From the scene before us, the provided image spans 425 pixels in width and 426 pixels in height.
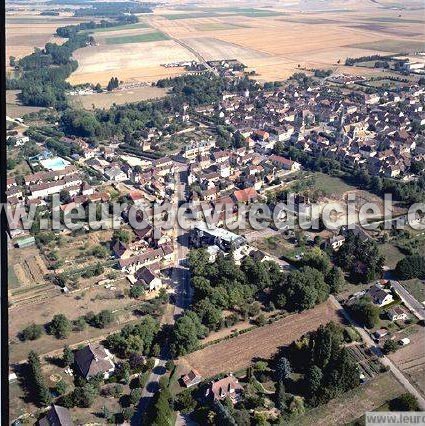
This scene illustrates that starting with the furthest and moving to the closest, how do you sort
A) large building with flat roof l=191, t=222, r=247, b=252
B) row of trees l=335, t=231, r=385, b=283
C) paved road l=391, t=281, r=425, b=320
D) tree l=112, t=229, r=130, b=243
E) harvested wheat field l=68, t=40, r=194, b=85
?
harvested wheat field l=68, t=40, r=194, b=85 → tree l=112, t=229, r=130, b=243 → large building with flat roof l=191, t=222, r=247, b=252 → row of trees l=335, t=231, r=385, b=283 → paved road l=391, t=281, r=425, b=320

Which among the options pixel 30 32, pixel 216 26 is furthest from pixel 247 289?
pixel 216 26

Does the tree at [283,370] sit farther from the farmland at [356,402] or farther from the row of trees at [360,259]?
the row of trees at [360,259]

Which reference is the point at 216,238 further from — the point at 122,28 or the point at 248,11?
the point at 248,11

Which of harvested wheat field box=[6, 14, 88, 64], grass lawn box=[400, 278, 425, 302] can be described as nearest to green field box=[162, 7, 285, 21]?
harvested wheat field box=[6, 14, 88, 64]

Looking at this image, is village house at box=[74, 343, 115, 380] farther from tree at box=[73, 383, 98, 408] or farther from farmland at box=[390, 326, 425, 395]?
farmland at box=[390, 326, 425, 395]

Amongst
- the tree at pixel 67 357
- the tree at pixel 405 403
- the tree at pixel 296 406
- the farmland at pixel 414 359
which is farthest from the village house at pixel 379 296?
the tree at pixel 67 357

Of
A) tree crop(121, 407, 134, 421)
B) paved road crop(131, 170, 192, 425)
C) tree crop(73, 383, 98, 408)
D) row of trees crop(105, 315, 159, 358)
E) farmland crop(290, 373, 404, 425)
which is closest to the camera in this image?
tree crop(121, 407, 134, 421)

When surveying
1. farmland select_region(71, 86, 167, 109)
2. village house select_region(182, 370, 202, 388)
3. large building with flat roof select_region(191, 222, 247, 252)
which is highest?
farmland select_region(71, 86, 167, 109)
